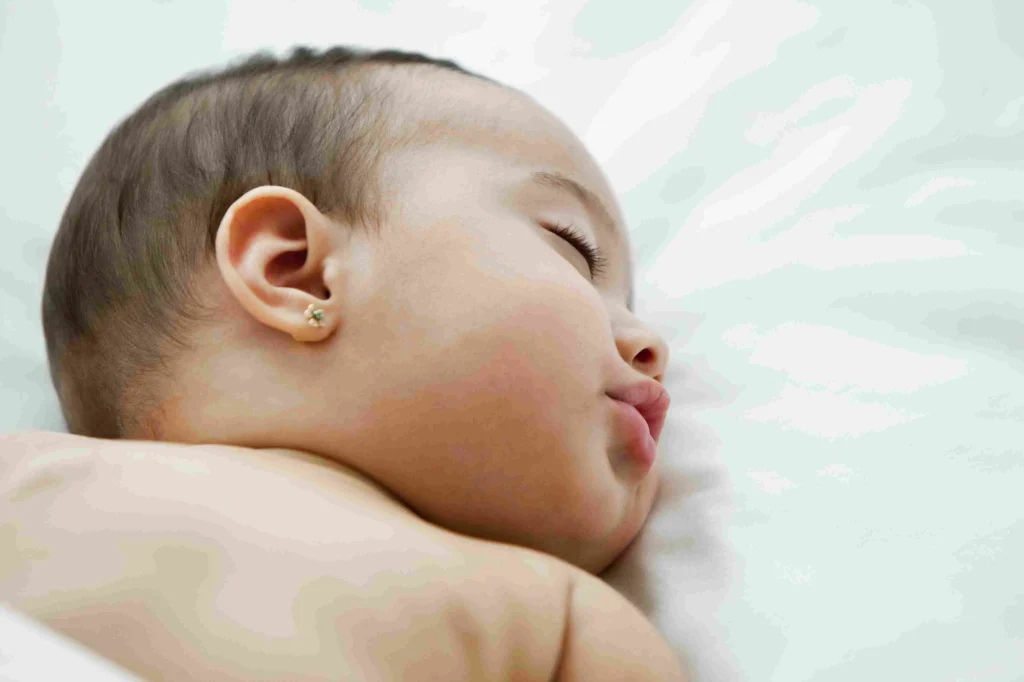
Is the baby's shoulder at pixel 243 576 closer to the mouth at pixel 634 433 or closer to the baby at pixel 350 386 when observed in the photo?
the baby at pixel 350 386

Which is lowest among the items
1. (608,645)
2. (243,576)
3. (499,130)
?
(608,645)

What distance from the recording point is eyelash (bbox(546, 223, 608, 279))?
885mm

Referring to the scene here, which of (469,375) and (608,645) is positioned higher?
Answer: (469,375)

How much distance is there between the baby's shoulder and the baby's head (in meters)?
0.11

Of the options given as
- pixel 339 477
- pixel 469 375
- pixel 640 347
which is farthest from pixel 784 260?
pixel 339 477

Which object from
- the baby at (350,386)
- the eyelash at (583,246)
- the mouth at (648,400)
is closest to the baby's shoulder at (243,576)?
the baby at (350,386)

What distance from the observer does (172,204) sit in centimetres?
85

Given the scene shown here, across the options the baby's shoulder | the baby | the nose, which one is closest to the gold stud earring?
the baby

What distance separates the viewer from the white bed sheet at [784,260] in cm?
71

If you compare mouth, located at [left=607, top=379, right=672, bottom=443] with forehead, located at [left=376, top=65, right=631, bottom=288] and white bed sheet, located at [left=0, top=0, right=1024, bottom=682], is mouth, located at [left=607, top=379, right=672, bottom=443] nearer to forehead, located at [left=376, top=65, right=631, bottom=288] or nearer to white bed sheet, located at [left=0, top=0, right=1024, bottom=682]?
white bed sheet, located at [left=0, top=0, right=1024, bottom=682]

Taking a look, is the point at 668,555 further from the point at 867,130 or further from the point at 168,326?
the point at 867,130

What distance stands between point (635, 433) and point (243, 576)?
368 millimetres

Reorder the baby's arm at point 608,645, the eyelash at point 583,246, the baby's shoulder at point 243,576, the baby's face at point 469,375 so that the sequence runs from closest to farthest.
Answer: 1. the baby's shoulder at point 243,576
2. the baby's arm at point 608,645
3. the baby's face at point 469,375
4. the eyelash at point 583,246

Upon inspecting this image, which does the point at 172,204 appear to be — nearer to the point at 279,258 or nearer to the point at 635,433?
the point at 279,258
